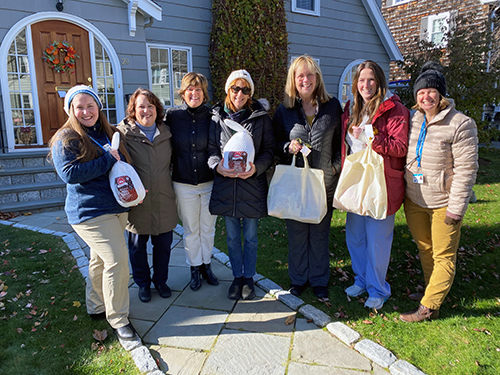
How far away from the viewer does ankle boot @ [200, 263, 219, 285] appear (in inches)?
145

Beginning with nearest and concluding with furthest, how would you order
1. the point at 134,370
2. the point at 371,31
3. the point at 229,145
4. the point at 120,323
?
the point at 134,370 < the point at 120,323 < the point at 229,145 < the point at 371,31

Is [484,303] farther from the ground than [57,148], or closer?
closer

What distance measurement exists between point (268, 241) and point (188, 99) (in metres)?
2.50

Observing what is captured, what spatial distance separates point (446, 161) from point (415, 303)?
55.3 inches

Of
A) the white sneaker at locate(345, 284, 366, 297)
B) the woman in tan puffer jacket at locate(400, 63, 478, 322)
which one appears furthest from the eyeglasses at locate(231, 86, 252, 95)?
the white sneaker at locate(345, 284, 366, 297)

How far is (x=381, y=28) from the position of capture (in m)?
11.6

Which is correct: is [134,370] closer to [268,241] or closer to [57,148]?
[57,148]

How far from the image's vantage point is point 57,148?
249 centimetres

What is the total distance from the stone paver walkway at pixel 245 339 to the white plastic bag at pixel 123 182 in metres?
1.12

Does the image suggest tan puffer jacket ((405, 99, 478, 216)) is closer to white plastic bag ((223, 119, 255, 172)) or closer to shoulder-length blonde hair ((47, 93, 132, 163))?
white plastic bag ((223, 119, 255, 172))

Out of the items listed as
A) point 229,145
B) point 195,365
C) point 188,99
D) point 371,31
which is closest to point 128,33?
point 188,99

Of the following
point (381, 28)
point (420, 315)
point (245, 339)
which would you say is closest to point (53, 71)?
point (245, 339)

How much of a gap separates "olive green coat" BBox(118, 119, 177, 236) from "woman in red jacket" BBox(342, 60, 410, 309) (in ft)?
5.30

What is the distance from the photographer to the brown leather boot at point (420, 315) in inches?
115
